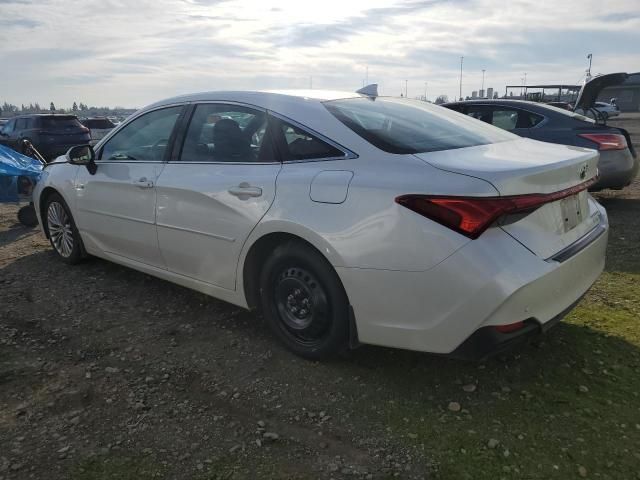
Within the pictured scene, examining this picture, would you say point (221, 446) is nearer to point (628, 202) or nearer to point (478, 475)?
point (478, 475)

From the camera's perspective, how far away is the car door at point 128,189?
3.94 metres

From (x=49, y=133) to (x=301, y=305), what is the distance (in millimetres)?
15435

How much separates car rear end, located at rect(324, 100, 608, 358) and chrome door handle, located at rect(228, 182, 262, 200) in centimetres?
79

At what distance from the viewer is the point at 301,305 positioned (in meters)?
3.12

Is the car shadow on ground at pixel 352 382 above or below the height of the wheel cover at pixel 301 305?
below

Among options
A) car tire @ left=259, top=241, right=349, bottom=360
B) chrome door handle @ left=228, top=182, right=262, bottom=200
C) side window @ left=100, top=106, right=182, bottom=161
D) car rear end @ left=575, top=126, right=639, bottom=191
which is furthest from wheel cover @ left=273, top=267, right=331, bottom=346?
car rear end @ left=575, top=126, right=639, bottom=191

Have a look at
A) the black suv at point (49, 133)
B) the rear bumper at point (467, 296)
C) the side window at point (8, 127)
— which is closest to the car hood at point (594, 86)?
the rear bumper at point (467, 296)

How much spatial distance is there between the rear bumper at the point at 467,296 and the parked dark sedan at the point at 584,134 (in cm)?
450

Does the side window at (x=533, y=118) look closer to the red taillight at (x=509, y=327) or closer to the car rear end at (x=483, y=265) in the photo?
the car rear end at (x=483, y=265)

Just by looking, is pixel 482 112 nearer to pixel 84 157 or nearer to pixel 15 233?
pixel 84 157

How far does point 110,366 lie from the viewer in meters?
3.24

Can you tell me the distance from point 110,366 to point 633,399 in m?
2.95

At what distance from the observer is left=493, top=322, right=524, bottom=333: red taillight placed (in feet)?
7.92

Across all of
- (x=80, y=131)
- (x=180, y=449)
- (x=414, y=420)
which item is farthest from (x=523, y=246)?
(x=80, y=131)
